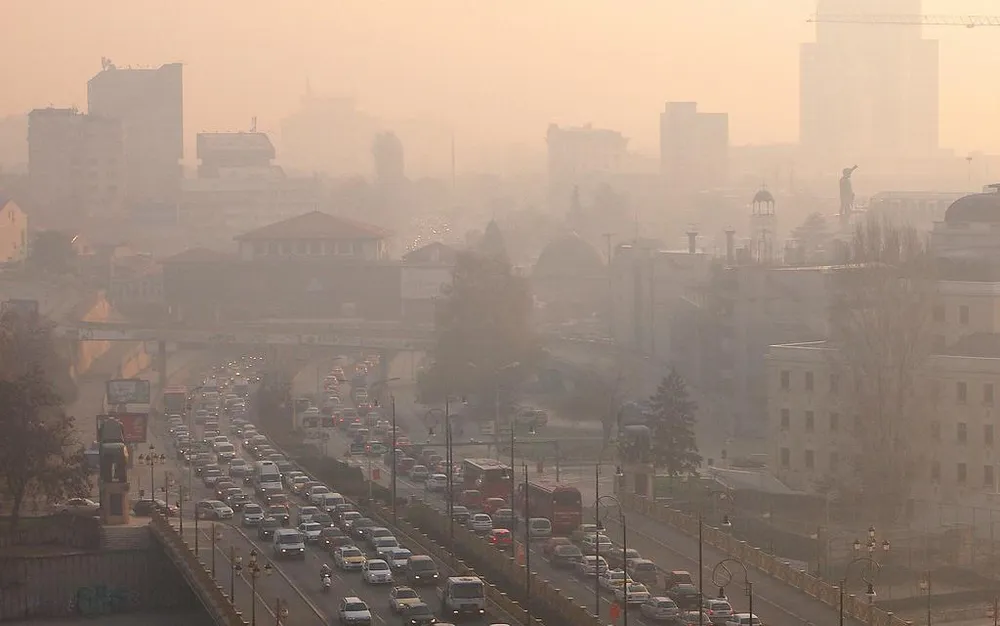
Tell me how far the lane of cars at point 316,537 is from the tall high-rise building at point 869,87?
124m

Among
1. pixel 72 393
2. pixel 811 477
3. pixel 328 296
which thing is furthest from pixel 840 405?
pixel 328 296

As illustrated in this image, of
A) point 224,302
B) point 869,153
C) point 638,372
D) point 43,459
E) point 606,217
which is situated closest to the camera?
point 43,459

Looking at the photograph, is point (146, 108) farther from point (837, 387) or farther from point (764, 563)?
point (764, 563)

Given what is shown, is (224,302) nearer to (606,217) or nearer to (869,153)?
(606,217)

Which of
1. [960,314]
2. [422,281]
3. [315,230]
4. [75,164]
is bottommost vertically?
[960,314]

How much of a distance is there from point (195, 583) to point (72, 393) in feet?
86.0

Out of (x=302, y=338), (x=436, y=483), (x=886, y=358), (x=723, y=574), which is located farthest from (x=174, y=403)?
(x=723, y=574)

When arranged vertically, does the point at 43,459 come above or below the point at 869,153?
below

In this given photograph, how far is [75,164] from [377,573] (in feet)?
315

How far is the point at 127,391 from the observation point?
46656 mm

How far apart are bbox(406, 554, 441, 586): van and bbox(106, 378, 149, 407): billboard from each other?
2148cm

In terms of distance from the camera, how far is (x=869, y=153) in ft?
539

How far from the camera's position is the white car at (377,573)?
84.2 feet

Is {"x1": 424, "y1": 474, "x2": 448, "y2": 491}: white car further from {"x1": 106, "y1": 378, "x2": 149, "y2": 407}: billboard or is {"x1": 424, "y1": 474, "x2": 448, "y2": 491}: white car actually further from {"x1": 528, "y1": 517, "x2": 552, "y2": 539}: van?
{"x1": 106, "y1": 378, "x2": 149, "y2": 407}: billboard
